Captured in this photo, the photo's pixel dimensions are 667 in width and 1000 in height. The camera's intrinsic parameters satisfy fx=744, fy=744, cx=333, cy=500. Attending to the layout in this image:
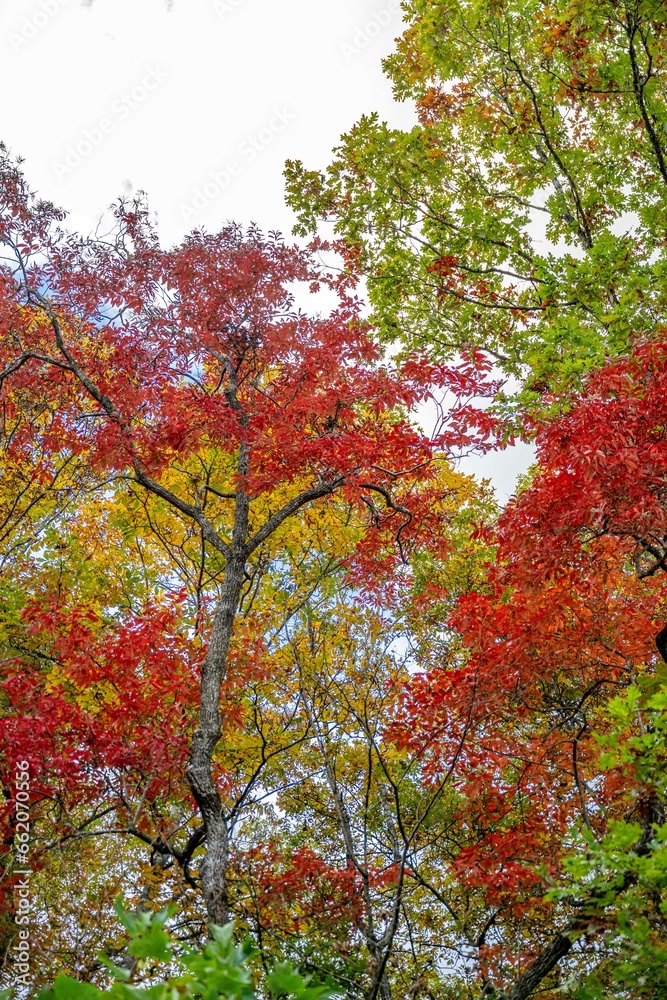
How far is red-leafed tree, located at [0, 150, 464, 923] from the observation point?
725 centimetres

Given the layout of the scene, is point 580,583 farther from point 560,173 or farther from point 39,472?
point 39,472

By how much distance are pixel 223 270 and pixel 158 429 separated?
2216 mm

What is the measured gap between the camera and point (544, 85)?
10.3 metres

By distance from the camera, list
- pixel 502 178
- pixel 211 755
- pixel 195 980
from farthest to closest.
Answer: pixel 502 178
pixel 211 755
pixel 195 980

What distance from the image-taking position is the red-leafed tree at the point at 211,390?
7246mm

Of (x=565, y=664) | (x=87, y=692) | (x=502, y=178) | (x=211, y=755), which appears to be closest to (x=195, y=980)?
(x=211, y=755)

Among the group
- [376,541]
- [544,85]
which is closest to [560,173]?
[544,85]

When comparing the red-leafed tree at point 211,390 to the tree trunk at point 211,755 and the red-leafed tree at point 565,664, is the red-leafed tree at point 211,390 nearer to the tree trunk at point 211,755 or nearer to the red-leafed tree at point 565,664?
the tree trunk at point 211,755

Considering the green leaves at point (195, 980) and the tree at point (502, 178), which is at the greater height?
the tree at point (502, 178)

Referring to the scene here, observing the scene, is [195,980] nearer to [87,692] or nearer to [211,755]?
[211,755]

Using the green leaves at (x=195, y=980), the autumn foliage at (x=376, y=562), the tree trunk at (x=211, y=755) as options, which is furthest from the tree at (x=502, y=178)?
the green leaves at (x=195, y=980)

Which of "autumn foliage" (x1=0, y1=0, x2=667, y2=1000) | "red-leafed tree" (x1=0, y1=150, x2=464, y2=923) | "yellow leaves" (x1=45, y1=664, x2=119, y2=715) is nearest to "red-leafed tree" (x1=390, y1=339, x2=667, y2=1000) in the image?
"autumn foliage" (x1=0, y1=0, x2=667, y2=1000)

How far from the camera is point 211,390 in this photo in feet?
30.0

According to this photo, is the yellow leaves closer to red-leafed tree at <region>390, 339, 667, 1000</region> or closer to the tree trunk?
the tree trunk
